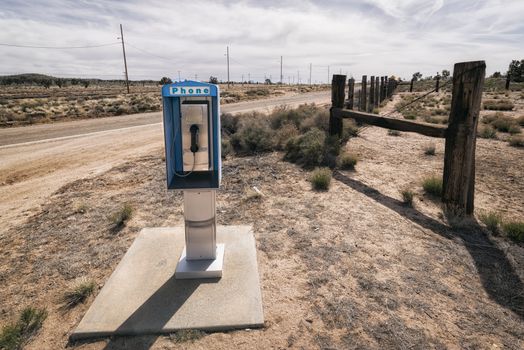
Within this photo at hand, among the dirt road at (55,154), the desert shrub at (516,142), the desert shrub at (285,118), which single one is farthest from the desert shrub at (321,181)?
the desert shrub at (516,142)

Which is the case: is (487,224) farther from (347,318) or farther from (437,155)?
(437,155)

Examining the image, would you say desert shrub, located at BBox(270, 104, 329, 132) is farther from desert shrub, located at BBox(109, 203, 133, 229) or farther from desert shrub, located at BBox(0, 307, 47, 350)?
desert shrub, located at BBox(0, 307, 47, 350)

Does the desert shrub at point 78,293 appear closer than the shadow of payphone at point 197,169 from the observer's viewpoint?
Yes

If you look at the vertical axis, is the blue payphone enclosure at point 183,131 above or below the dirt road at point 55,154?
above

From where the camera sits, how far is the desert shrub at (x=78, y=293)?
3.20 metres

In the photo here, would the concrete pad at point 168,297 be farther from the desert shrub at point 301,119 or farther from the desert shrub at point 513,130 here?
the desert shrub at point 513,130

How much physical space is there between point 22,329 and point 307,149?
18.9 feet

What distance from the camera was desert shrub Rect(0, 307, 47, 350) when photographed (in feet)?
8.70

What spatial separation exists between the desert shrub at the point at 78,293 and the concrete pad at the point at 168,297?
14 cm

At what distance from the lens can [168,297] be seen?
3209mm

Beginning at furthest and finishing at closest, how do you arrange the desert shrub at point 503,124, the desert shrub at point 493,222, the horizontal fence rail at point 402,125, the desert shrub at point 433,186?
→ the desert shrub at point 503,124
the desert shrub at point 433,186
the horizontal fence rail at point 402,125
the desert shrub at point 493,222

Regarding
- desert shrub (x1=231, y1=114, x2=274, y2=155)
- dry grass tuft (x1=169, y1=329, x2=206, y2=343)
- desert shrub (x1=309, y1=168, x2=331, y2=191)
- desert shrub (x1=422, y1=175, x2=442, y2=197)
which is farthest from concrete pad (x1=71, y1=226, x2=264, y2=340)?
desert shrub (x1=231, y1=114, x2=274, y2=155)

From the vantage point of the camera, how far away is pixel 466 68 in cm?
434

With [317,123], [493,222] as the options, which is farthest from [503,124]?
[493,222]
